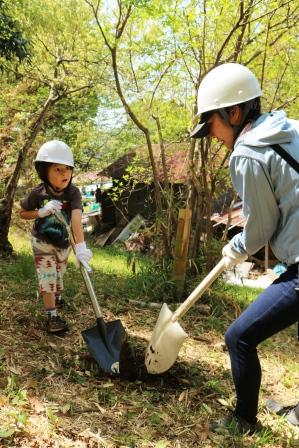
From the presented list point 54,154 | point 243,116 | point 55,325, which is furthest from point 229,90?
point 55,325

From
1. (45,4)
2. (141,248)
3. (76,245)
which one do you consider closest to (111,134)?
(45,4)

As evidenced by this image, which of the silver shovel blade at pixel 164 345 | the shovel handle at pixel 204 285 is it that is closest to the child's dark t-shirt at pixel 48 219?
the silver shovel blade at pixel 164 345

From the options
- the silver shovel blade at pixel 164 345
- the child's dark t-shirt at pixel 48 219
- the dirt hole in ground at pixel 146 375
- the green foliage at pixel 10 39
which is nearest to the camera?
the silver shovel blade at pixel 164 345

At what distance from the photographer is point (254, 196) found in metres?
1.98

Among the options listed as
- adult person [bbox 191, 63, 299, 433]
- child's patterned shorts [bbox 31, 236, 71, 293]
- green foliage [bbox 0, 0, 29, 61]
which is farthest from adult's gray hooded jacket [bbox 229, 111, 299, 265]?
green foliage [bbox 0, 0, 29, 61]

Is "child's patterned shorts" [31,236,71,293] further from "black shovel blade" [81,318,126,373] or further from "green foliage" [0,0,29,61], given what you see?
"green foliage" [0,0,29,61]

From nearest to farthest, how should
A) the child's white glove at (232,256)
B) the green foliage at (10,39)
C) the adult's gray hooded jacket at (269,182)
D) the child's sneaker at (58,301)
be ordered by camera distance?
the adult's gray hooded jacket at (269,182), the child's white glove at (232,256), the child's sneaker at (58,301), the green foliage at (10,39)

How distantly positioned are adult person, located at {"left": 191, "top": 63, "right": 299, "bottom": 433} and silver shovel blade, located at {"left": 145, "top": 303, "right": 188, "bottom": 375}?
20.6 inches

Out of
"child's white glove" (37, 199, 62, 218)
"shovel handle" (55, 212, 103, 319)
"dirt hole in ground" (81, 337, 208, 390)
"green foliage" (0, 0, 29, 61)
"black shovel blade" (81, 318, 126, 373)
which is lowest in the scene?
"dirt hole in ground" (81, 337, 208, 390)

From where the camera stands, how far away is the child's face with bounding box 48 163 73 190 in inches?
136

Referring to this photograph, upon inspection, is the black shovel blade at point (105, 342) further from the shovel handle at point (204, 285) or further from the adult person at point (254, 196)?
the adult person at point (254, 196)

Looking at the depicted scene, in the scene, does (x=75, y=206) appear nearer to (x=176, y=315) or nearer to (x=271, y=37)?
(x=176, y=315)

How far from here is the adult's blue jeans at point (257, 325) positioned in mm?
2109

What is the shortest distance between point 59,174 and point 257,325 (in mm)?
2061
